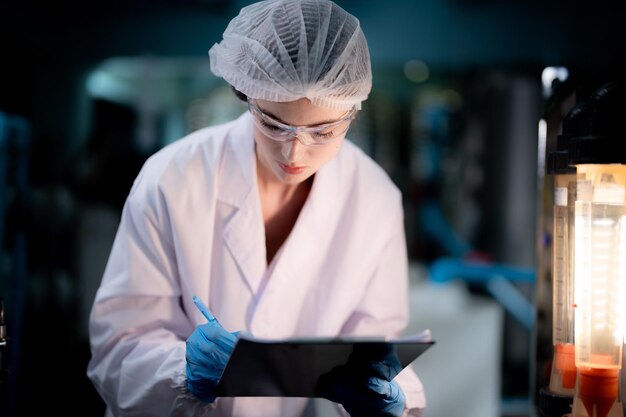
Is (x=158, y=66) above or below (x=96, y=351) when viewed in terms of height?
above

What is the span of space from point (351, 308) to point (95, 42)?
6.86 feet

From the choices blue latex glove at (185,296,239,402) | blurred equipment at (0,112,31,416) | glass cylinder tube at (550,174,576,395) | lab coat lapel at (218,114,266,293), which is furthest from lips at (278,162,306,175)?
blurred equipment at (0,112,31,416)

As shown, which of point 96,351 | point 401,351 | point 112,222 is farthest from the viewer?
point 112,222

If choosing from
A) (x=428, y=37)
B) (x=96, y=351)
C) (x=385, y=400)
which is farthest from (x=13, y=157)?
(x=428, y=37)

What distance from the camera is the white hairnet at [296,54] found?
1.32 meters

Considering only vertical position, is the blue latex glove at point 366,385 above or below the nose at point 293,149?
below

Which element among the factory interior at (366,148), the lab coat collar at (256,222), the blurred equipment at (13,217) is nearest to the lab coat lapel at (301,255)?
the lab coat collar at (256,222)

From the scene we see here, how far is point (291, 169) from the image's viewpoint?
1422 mm

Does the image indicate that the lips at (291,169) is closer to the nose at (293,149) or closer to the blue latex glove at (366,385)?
the nose at (293,149)

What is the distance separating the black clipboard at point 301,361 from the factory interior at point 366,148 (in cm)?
40

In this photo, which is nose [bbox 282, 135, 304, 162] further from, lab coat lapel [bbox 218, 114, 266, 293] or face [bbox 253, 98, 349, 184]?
lab coat lapel [bbox 218, 114, 266, 293]

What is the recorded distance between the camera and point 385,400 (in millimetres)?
1341

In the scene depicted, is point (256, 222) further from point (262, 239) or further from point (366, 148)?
point (366, 148)

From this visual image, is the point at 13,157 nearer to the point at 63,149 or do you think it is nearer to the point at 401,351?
the point at 63,149
